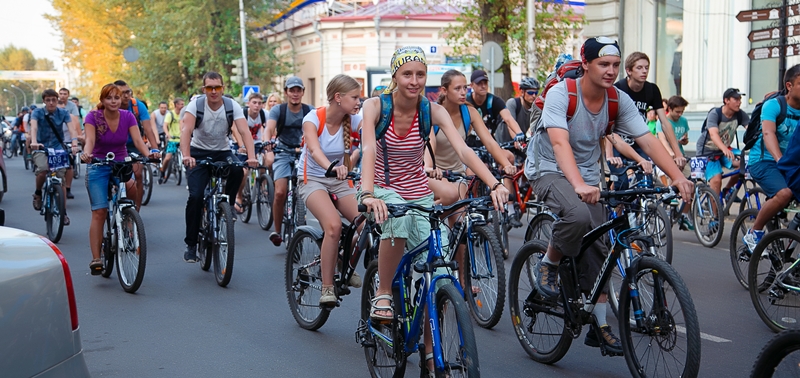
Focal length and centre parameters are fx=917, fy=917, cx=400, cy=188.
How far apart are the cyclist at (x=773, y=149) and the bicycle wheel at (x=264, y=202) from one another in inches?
257

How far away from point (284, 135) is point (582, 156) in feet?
18.1

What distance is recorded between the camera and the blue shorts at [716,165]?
11.0 meters

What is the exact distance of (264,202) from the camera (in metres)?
12.4

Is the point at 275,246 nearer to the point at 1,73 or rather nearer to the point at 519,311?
the point at 519,311

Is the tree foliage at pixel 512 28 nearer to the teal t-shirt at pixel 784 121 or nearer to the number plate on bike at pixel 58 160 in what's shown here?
the number plate on bike at pixel 58 160

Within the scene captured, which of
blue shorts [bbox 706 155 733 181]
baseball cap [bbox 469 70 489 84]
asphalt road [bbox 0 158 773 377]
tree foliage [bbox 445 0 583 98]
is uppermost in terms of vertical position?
tree foliage [bbox 445 0 583 98]

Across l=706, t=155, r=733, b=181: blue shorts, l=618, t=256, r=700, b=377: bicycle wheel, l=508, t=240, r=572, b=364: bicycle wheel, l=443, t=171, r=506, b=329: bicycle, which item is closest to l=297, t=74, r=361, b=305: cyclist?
l=443, t=171, r=506, b=329: bicycle

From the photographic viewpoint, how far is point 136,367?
18.6ft

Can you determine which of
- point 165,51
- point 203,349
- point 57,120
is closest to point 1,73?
point 165,51

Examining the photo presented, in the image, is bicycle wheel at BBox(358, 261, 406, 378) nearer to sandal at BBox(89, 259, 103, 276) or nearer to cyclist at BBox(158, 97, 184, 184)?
sandal at BBox(89, 259, 103, 276)

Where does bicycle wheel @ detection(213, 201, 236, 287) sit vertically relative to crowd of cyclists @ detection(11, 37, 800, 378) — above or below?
below

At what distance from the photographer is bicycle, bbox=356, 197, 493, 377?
398cm

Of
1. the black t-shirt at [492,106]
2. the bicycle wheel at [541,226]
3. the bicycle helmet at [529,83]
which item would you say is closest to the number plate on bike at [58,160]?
the black t-shirt at [492,106]

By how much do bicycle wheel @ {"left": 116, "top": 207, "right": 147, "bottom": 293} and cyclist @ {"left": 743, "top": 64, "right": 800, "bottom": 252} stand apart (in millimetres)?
4972
